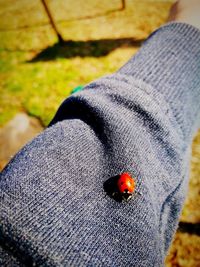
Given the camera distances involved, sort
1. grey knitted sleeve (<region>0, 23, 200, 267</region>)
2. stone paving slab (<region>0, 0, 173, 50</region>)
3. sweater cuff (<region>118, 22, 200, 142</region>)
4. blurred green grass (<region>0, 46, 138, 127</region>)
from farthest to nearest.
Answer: stone paving slab (<region>0, 0, 173, 50</region>) → blurred green grass (<region>0, 46, 138, 127</region>) → sweater cuff (<region>118, 22, 200, 142</region>) → grey knitted sleeve (<region>0, 23, 200, 267</region>)

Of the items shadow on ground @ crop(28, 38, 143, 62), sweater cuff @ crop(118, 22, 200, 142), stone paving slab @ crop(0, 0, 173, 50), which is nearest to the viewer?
sweater cuff @ crop(118, 22, 200, 142)

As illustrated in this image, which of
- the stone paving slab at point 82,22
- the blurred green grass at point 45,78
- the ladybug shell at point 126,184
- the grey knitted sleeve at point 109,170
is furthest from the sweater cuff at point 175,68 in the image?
the stone paving slab at point 82,22

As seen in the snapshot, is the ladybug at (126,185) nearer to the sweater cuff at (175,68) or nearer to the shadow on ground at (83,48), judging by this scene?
the sweater cuff at (175,68)

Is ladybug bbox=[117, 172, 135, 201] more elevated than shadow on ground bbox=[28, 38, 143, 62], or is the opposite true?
ladybug bbox=[117, 172, 135, 201]

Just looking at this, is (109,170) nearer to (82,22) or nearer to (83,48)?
(83,48)

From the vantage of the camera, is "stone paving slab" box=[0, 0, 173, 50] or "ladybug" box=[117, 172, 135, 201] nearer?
"ladybug" box=[117, 172, 135, 201]

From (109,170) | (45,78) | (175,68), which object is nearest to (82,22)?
(45,78)

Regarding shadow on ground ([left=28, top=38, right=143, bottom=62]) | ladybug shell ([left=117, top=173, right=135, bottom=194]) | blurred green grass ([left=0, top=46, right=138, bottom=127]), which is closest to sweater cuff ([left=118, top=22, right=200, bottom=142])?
ladybug shell ([left=117, top=173, right=135, bottom=194])

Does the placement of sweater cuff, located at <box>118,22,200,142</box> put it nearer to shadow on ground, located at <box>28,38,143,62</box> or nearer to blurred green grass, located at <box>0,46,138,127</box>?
blurred green grass, located at <box>0,46,138,127</box>
